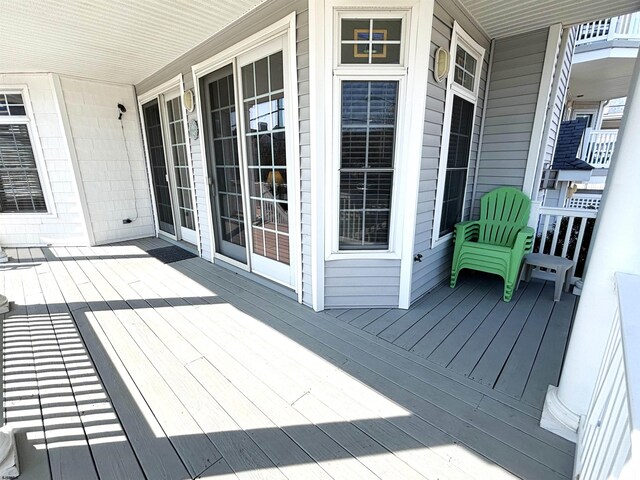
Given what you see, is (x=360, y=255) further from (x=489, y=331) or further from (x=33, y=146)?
(x=33, y=146)

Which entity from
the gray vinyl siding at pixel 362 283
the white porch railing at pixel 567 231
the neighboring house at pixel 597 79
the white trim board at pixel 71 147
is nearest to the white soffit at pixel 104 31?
the white trim board at pixel 71 147

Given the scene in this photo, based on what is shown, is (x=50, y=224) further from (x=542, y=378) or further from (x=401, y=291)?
Answer: (x=542, y=378)

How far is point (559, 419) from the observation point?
55.3 inches

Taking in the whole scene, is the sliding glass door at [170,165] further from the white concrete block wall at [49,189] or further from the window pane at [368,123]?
the window pane at [368,123]

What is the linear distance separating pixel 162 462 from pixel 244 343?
897 mm

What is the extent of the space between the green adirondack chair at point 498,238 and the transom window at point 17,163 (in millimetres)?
6017

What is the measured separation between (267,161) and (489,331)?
2431 millimetres

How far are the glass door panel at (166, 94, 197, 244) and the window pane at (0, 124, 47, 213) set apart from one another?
207cm

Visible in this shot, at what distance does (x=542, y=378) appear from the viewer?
1768 mm

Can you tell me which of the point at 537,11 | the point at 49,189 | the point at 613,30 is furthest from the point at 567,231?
the point at 49,189

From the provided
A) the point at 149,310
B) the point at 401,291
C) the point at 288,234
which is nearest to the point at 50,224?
the point at 149,310

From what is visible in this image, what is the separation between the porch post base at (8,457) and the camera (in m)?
1.19

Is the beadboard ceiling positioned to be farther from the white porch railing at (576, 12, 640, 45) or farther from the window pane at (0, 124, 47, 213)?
the white porch railing at (576, 12, 640, 45)

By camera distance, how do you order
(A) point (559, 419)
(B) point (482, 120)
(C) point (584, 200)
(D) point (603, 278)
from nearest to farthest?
(D) point (603, 278) < (A) point (559, 419) < (B) point (482, 120) < (C) point (584, 200)
